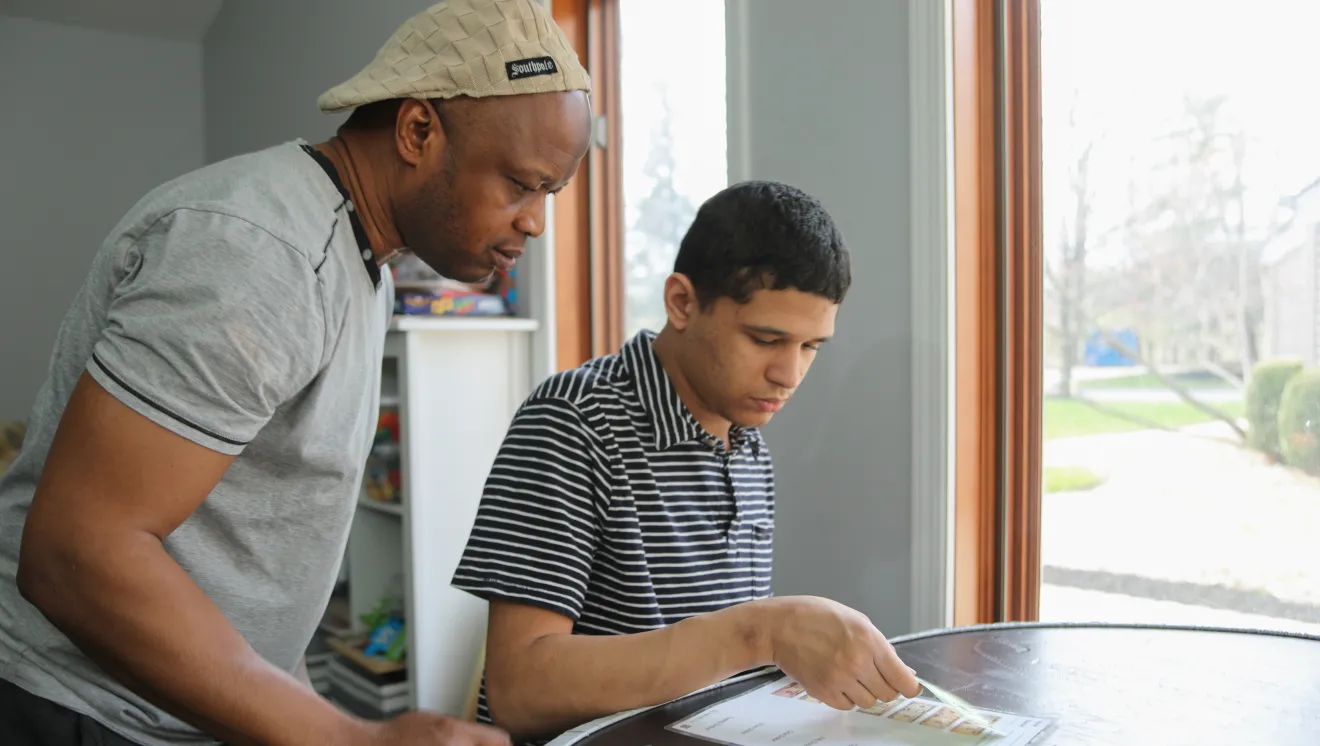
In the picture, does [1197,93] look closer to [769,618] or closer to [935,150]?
[935,150]

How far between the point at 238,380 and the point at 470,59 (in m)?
0.38

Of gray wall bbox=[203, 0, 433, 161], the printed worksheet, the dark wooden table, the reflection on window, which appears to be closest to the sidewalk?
the dark wooden table

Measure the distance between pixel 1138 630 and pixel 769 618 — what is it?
551mm

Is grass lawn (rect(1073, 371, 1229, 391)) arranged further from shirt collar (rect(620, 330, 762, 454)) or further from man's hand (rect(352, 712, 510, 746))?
man's hand (rect(352, 712, 510, 746))

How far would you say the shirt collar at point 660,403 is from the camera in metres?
1.24

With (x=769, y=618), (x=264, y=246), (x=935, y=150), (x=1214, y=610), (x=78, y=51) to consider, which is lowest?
(x=1214, y=610)

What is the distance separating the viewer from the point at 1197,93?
1.53 m

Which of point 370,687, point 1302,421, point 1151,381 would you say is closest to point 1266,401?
point 1302,421

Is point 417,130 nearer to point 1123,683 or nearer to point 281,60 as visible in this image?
point 1123,683

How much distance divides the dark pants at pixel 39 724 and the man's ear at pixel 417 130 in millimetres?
587

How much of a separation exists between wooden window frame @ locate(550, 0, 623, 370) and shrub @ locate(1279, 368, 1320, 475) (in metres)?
1.56

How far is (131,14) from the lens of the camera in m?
4.38

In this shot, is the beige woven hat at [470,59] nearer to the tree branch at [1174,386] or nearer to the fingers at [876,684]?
the fingers at [876,684]

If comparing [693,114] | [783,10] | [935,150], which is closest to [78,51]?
[693,114]
